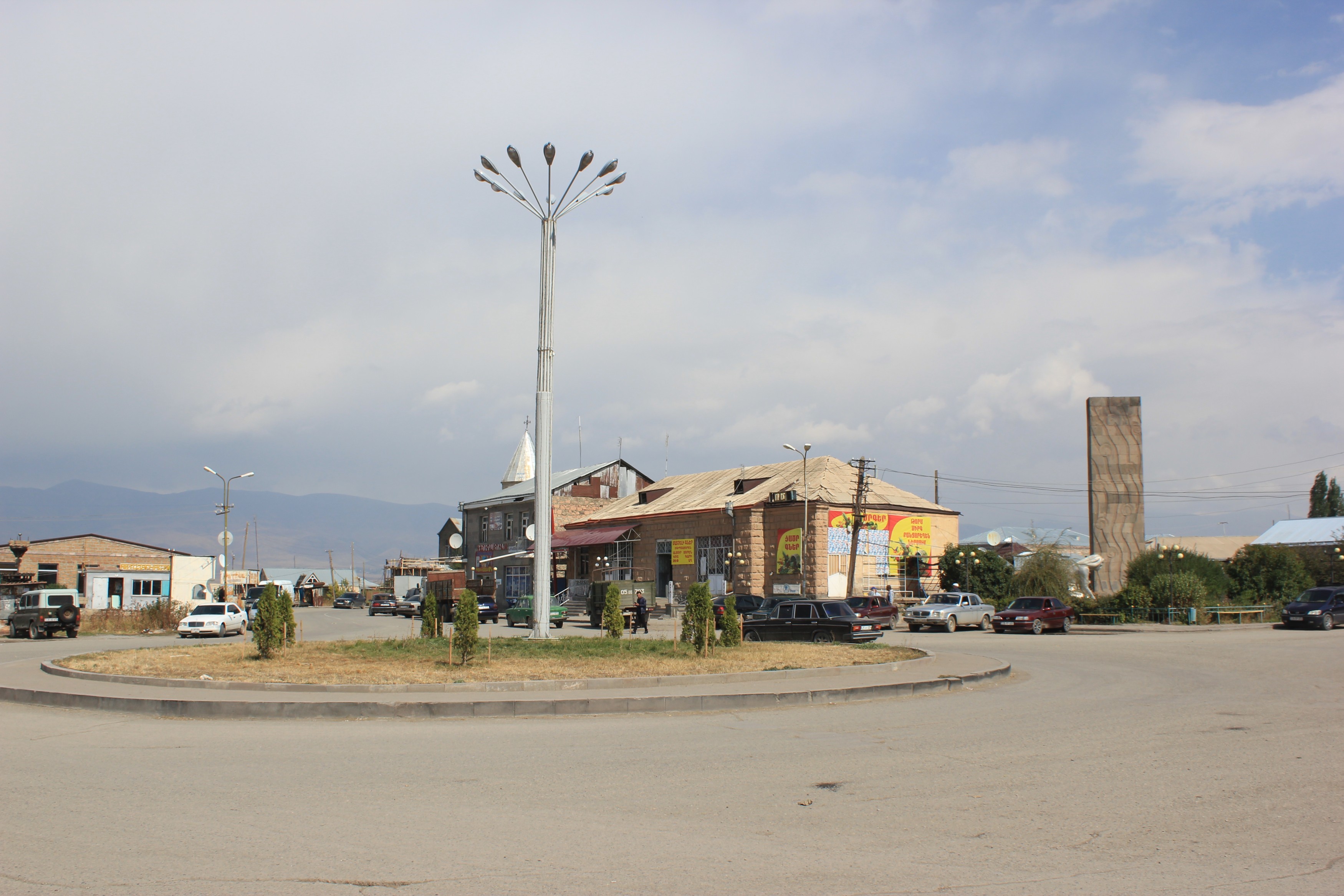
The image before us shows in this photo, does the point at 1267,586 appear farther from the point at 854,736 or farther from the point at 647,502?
the point at 854,736

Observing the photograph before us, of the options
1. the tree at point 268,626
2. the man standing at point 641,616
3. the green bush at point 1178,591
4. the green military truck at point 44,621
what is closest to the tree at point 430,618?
the tree at point 268,626

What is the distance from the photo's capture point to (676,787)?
7871mm

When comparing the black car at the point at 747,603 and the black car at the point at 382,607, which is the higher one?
the black car at the point at 747,603

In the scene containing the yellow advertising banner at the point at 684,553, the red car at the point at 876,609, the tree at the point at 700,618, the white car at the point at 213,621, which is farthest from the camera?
the yellow advertising banner at the point at 684,553

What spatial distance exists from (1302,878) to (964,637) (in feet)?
88.7

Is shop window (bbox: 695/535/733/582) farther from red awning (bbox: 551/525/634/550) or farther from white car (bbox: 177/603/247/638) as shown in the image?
white car (bbox: 177/603/247/638)

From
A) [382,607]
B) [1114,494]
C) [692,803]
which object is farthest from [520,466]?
[692,803]

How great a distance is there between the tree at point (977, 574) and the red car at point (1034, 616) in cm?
994

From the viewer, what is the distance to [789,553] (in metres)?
45.5

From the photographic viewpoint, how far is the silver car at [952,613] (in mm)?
36469

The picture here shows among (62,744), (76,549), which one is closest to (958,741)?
(62,744)

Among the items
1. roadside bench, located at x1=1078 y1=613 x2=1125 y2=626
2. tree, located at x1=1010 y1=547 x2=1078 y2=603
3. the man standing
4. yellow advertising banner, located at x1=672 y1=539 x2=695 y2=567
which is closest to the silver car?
tree, located at x1=1010 y1=547 x2=1078 y2=603

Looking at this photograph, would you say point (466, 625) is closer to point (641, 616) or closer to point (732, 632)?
point (732, 632)

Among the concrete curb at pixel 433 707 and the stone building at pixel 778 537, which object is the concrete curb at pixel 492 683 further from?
the stone building at pixel 778 537
